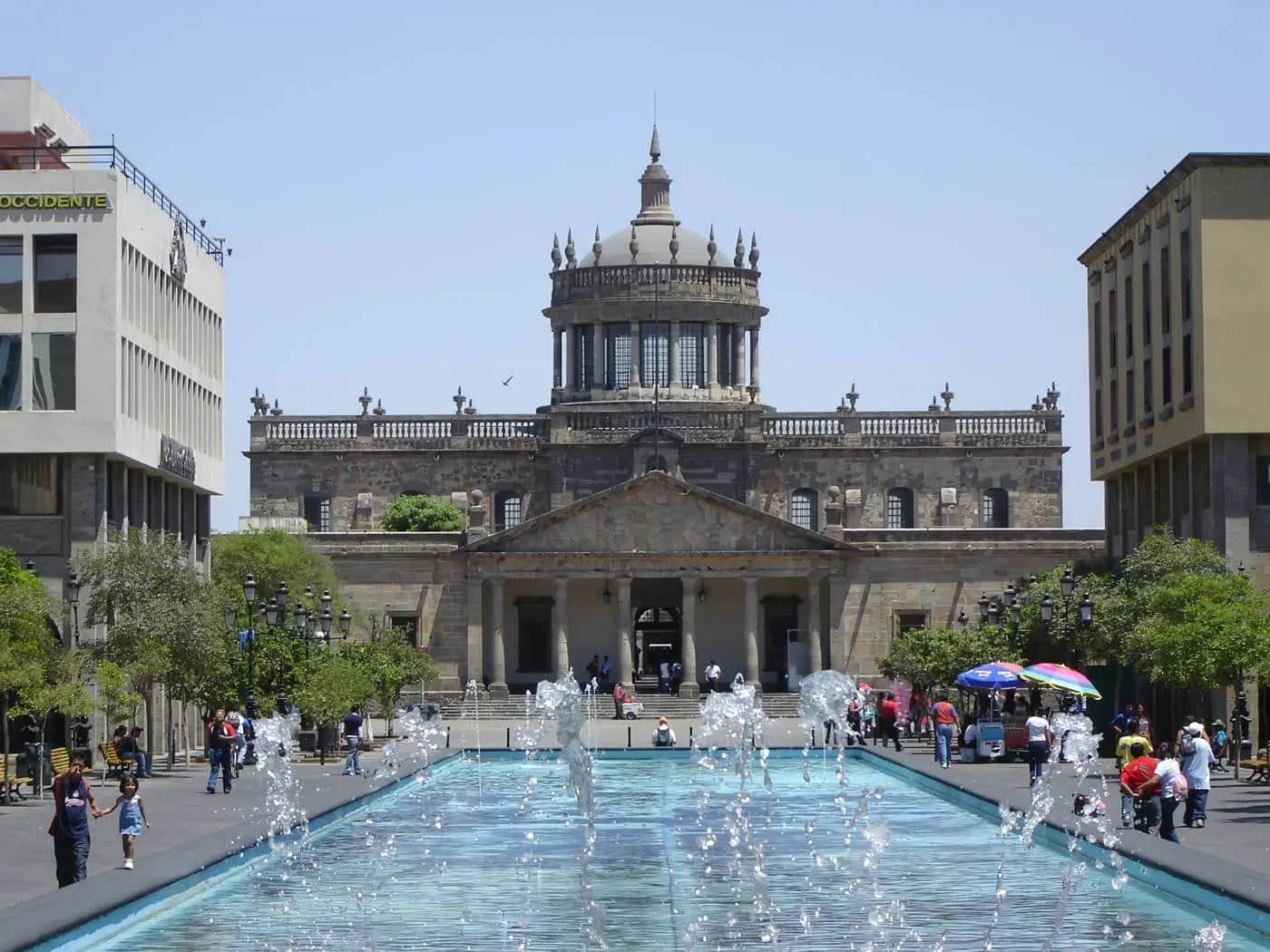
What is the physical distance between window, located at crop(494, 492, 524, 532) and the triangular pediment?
23.2 ft

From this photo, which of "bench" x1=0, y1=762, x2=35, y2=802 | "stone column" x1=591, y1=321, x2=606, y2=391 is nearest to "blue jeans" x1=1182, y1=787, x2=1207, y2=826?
"bench" x1=0, y1=762, x2=35, y2=802

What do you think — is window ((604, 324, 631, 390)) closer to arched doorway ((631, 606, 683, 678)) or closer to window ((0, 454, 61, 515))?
arched doorway ((631, 606, 683, 678))

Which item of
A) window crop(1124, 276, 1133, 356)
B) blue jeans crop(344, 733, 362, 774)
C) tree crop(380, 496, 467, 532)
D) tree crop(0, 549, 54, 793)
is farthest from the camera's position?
tree crop(380, 496, 467, 532)

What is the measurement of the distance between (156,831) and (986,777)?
17484 millimetres

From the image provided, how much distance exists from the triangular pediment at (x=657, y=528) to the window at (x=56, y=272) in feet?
115

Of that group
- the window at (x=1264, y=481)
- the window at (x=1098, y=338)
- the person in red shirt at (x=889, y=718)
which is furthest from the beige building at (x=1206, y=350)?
the person in red shirt at (x=889, y=718)

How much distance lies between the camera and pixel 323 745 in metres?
53.8

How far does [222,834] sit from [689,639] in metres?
53.3

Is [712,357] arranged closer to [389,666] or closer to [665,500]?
[665,500]

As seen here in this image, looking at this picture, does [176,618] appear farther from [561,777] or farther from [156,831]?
[156,831]

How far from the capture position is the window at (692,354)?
96812mm

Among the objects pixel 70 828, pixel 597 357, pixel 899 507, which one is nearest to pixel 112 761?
pixel 70 828

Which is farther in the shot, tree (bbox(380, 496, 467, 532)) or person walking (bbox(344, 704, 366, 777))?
tree (bbox(380, 496, 467, 532))

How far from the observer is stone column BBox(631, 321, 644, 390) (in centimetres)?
9625
